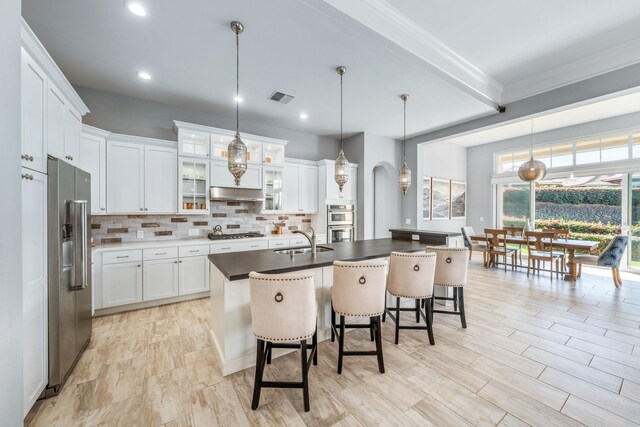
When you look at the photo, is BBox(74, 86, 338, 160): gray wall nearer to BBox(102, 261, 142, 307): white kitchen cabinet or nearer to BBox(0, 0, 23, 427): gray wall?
BBox(102, 261, 142, 307): white kitchen cabinet

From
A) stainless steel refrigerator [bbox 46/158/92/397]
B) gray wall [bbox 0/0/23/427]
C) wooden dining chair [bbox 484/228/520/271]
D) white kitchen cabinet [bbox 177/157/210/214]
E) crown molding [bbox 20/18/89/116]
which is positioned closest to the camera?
gray wall [bbox 0/0/23/427]

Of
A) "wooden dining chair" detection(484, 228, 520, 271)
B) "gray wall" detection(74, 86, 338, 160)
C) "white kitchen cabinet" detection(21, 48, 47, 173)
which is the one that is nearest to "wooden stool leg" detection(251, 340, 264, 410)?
"white kitchen cabinet" detection(21, 48, 47, 173)

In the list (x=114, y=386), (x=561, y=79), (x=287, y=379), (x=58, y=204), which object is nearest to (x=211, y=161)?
(x=58, y=204)

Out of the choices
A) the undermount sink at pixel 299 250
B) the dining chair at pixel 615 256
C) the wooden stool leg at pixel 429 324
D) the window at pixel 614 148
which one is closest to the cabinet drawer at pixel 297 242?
the undermount sink at pixel 299 250

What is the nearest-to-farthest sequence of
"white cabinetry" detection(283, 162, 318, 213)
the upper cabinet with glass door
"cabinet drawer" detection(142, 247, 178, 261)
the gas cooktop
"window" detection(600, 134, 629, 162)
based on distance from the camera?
1. "cabinet drawer" detection(142, 247, 178, 261)
2. the upper cabinet with glass door
3. the gas cooktop
4. "white cabinetry" detection(283, 162, 318, 213)
5. "window" detection(600, 134, 629, 162)

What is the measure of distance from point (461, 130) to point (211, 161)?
15.6 feet

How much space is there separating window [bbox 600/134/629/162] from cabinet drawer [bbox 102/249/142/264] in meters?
8.93

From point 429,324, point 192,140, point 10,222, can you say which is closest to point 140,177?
point 192,140

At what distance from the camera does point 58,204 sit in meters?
1.93

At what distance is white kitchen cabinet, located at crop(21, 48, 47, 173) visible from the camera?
1661mm

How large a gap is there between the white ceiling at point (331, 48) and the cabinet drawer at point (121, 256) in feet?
Answer: 7.45

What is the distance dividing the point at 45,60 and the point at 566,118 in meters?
7.99

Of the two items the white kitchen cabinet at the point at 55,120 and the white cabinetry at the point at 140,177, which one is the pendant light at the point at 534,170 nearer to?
the white cabinetry at the point at 140,177

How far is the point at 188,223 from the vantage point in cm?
436
